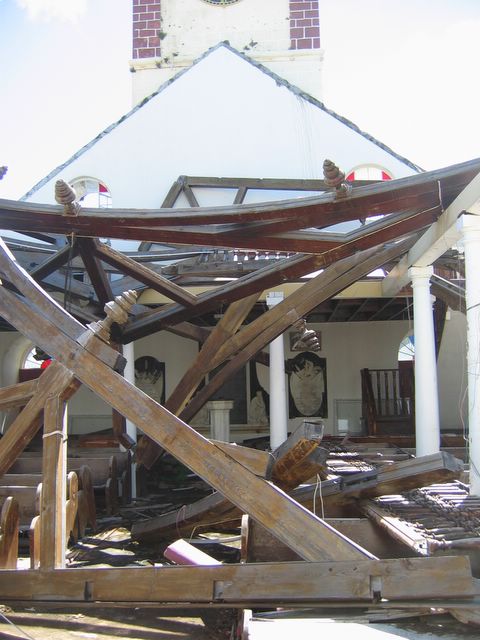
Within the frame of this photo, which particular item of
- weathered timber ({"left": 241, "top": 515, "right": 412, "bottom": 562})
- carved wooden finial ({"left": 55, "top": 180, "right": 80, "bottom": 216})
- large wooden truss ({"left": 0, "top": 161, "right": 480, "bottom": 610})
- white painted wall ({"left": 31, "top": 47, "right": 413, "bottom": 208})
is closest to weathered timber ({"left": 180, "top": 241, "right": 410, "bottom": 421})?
large wooden truss ({"left": 0, "top": 161, "right": 480, "bottom": 610})

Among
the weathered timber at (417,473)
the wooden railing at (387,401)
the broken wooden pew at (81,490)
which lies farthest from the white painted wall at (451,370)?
the weathered timber at (417,473)

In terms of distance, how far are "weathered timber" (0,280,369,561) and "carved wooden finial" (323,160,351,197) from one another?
7.26 ft

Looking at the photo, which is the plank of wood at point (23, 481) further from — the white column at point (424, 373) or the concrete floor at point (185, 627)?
the white column at point (424, 373)

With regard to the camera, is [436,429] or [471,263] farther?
[436,429]

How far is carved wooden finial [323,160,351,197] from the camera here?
213 inches

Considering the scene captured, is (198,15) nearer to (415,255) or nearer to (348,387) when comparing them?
(348,387)

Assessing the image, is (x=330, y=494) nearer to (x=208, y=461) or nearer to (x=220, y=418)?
(x=208, y=461)

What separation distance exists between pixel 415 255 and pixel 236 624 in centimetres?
524

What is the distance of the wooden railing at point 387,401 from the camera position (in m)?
13.4

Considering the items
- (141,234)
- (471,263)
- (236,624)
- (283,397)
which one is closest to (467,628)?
(236,624)

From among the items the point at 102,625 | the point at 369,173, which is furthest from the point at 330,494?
the point at 369,173

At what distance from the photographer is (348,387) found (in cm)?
1541

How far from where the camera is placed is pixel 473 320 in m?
6.61

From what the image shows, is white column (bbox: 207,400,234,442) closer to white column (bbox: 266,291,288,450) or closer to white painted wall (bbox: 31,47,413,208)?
white column (bbox: 266,291,288,450)
